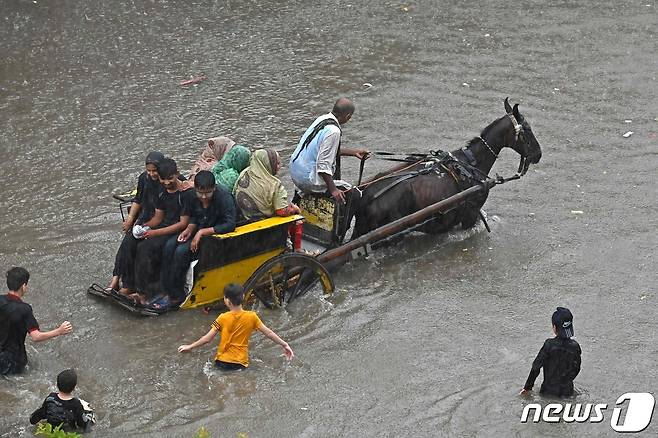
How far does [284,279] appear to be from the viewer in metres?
9.04

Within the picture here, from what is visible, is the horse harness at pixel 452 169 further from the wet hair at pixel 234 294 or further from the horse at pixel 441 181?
the wet hair at pixel 234 294

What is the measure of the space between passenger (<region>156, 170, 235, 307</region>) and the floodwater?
521 mm

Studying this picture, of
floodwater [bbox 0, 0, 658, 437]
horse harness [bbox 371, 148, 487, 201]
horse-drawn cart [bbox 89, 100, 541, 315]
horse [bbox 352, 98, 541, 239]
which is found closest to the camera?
floodwater [bbox 0, 0, 658, 437]

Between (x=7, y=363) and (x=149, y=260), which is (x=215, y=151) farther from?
(x=7, y=363)

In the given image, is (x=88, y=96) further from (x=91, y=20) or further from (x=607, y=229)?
(x=607, y=229)

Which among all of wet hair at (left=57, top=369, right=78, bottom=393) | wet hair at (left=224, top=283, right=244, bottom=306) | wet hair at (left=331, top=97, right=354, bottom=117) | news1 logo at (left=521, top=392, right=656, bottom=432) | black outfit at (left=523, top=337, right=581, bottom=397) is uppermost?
wet hair at (left=331, top=97, right=354, bottom=117)

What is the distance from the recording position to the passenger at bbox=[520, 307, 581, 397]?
756 centimetres

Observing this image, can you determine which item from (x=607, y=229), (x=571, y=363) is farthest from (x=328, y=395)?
(x=607, y=229)

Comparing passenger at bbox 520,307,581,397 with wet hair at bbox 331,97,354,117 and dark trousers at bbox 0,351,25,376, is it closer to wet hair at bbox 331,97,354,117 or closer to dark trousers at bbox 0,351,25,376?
wet hair at bbox 331,97,354,117

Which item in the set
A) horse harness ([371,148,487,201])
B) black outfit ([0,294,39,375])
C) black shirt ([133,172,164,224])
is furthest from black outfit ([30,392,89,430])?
horse harness ([371,148,487,201])

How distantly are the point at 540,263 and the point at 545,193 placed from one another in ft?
5.85

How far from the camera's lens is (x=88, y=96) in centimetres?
1458

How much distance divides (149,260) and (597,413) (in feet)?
13.0

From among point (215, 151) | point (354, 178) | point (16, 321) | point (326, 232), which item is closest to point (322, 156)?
point (326, 232)
